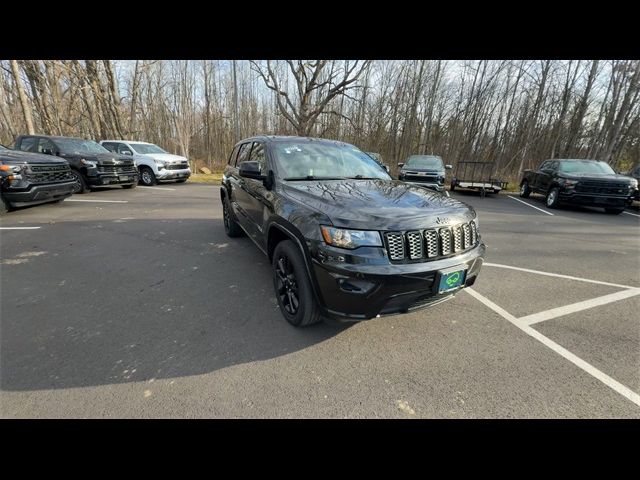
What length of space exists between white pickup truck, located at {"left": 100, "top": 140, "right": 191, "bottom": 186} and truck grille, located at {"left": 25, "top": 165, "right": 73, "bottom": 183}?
4.88 metres

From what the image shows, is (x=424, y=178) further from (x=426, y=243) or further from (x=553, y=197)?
(x=426, y=243)

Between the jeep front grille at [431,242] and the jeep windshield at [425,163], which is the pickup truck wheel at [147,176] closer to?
the jeep windshield at [425,163]

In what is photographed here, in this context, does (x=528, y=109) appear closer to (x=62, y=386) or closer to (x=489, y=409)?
(x=489, y=409)

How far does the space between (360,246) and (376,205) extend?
449 millimetres

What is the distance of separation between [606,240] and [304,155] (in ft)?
23.4

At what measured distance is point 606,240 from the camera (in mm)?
6191

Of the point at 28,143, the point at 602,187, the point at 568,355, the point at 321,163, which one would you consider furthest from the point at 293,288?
the point at 28,143

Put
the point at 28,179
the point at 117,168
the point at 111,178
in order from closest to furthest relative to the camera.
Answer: the point at 28,179, the point at 111,178, the point at 117,168

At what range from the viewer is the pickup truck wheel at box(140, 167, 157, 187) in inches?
493

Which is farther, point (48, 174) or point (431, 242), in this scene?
point (48, 174)

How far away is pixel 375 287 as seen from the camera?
207 centimetres

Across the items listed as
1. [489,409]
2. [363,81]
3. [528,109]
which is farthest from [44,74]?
[528,109]

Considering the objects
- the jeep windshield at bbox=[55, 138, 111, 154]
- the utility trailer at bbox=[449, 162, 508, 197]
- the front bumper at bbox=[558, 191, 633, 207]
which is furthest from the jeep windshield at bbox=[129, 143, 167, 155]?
the front bumper at bbox=[558, 191, 633, 207]

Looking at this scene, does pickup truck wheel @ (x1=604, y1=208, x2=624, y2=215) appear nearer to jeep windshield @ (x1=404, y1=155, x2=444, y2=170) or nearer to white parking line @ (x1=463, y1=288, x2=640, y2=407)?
jeep windshield @ (x1=404, y1=155, x2=444, y2=170)
